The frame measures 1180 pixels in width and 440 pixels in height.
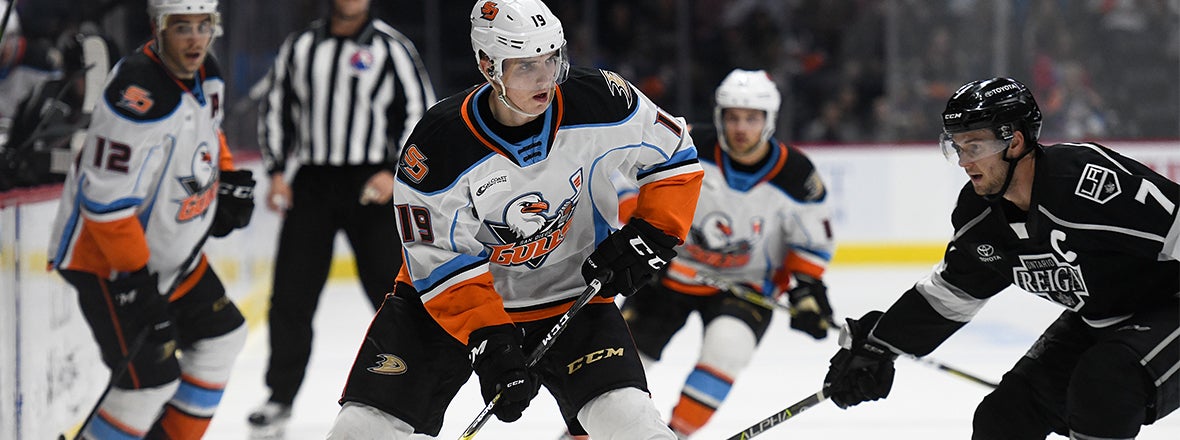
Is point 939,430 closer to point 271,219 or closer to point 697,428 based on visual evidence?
point 697,428

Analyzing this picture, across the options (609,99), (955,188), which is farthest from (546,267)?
(955,188)

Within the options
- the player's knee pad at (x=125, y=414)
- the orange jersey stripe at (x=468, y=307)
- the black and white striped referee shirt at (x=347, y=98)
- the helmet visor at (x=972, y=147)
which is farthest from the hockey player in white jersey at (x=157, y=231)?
the helmet visor at (x=972, y=147)

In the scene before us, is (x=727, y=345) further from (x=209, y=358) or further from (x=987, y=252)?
(x=209, y=358)

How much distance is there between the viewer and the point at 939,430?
360 cm

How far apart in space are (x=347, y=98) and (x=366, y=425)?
1.90 m

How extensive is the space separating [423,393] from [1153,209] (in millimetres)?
1241

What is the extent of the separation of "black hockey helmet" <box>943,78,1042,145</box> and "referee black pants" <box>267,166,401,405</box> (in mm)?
1840

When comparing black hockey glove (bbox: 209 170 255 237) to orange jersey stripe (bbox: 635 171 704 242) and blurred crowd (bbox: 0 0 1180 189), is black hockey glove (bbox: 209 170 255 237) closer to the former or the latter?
orange jersey stripe (bbox: 635 171 704 242)

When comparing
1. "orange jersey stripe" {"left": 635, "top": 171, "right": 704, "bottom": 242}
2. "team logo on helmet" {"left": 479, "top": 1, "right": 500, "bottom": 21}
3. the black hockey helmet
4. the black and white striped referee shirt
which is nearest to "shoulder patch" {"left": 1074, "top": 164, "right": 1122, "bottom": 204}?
the black hockey helmet

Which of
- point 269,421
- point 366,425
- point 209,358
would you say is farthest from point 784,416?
point 269,421

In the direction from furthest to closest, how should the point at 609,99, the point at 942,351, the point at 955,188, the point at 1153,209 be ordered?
1. the point at 955,188
2. the point at 942,351
3. the point at 609,99
4. the point at 1153,209

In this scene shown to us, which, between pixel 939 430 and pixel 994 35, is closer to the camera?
pixel 939 430

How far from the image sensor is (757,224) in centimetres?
344

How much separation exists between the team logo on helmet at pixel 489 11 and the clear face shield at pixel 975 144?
797mm
